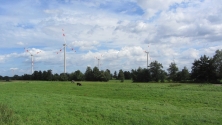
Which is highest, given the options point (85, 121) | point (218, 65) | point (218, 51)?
point (218, 51)

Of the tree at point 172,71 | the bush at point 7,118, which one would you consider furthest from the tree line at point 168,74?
the bush at point 7,118

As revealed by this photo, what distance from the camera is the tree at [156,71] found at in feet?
372

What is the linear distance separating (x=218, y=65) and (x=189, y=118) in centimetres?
7638

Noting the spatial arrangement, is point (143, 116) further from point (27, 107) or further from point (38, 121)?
point (27, 107)

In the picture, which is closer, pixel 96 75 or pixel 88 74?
pixel 96 75

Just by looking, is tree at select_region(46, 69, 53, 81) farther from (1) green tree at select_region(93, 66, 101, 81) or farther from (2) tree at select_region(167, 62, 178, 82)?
(2) tree at select_region(167, 62, 178, 82)

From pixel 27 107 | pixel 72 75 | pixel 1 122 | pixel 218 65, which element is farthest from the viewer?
pixel 72 75

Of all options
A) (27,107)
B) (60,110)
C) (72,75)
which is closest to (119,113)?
(60,110)

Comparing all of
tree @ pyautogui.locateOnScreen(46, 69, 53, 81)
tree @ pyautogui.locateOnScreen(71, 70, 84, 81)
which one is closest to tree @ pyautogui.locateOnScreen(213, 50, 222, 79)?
tree @ pyautogui.locateOnScreen(71, 70, 84, 81)

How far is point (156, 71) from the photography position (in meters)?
115

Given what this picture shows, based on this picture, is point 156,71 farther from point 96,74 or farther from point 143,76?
point 96,74

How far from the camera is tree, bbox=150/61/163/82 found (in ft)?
372

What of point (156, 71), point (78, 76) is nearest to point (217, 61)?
point (156, 71)

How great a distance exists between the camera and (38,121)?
15.6m
